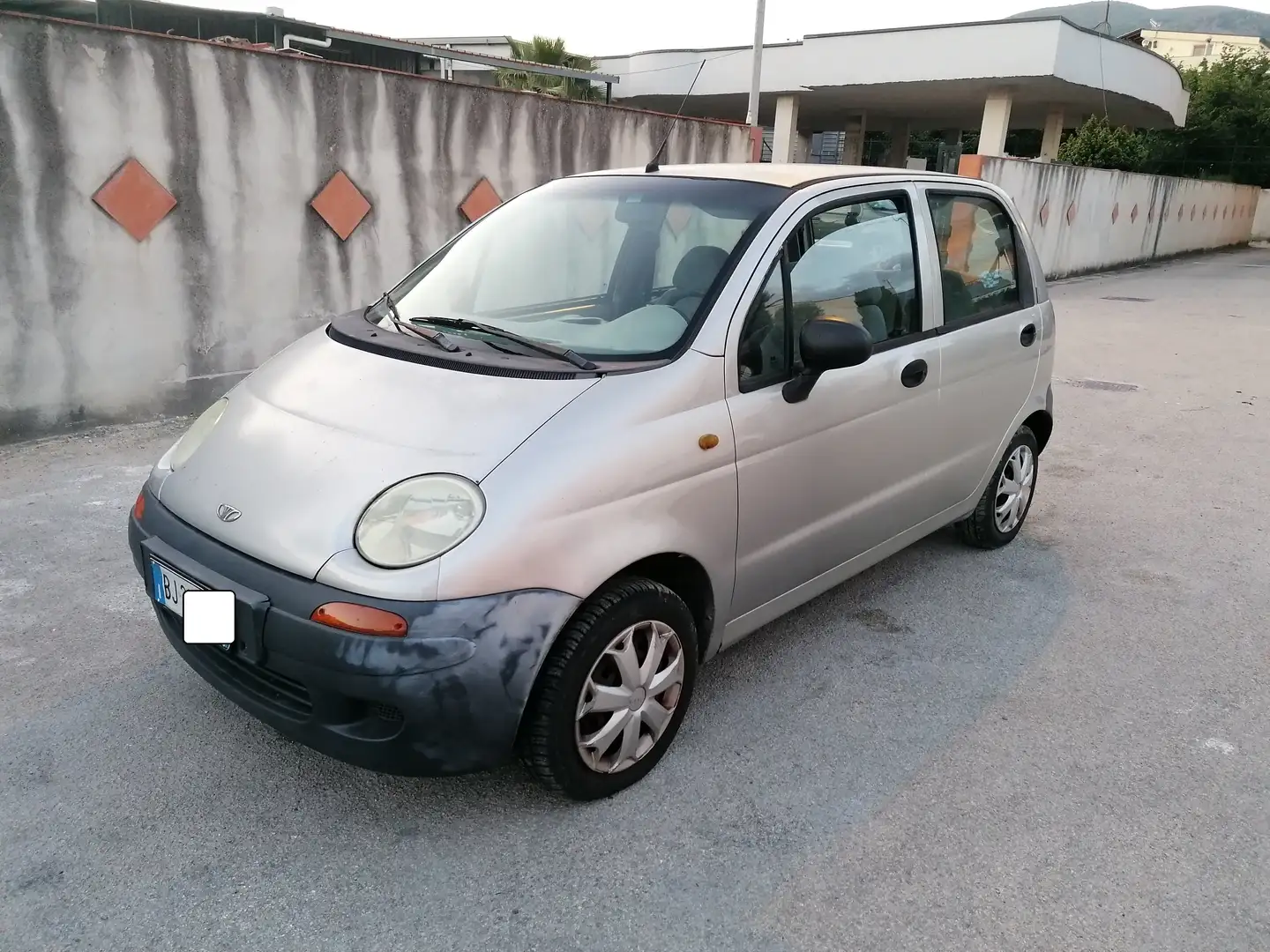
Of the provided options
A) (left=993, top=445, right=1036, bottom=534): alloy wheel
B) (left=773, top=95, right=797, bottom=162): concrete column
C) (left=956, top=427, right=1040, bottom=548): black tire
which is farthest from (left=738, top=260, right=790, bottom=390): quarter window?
(left=773, top=95, right=797, bottom=162): concrete column

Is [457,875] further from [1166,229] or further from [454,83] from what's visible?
[1166,229]

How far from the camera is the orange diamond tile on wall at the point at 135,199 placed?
5422 millimetres

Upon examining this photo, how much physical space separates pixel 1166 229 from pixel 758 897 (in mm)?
26431

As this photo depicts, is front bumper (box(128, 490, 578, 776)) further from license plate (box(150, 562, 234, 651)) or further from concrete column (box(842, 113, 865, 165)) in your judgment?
concrete column (box(842, 113, 865, 165))

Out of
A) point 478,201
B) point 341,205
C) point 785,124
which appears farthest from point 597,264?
point 785,124

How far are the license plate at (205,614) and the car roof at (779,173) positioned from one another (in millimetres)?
2117

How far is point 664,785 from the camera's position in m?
2.74

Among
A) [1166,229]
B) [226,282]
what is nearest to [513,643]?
[226,282]

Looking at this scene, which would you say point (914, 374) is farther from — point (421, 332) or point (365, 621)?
point (365, 621)

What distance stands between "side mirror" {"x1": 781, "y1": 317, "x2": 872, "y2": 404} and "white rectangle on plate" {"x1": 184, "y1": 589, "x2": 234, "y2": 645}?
175 cm

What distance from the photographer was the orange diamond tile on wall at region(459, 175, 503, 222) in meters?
7.09

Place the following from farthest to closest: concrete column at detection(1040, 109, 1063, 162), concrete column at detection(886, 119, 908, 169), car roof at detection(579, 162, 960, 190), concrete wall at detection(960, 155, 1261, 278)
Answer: concrete column at detection(886, 119, 908, 169) < concrete column at detection(1040, 109, 1063, 162) < concrete wall at detection(960, 155, 1261, 278) < car roof at detection(579, 162, 960, 190)

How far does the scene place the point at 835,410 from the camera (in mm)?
3154

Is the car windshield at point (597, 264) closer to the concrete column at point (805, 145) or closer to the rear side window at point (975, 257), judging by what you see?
the rear side window at point (975, 257)
